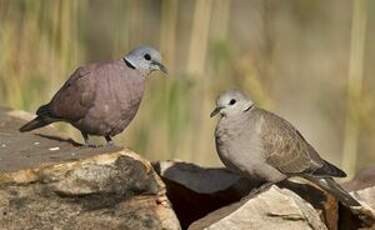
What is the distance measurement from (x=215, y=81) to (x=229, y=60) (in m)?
0.26

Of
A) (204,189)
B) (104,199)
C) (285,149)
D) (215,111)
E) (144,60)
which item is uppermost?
(144,60)

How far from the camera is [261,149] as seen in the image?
4.21 metres

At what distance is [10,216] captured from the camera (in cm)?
372

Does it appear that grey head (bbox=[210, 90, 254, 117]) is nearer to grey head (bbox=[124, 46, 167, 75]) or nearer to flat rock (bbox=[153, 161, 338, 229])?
grey head (bbox=[124, 46, 167, 75])

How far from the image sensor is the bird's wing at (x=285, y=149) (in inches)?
167

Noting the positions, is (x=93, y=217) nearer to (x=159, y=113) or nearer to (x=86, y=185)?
(x=86, y=185)

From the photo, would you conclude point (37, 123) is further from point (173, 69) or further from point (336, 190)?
point (173, 69)

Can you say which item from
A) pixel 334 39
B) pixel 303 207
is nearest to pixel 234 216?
pixel 303 207

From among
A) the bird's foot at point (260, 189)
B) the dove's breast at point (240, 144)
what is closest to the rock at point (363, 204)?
the bird's foot at point (260, 189)

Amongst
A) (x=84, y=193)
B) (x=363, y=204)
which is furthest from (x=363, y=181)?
(x=84, y=193)

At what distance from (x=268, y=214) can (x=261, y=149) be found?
0.33 m

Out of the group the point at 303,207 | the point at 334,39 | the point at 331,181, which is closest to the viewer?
the point at 303,207

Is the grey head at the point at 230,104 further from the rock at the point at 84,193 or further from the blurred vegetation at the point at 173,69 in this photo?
the blurred vegetation at the point at 173,69

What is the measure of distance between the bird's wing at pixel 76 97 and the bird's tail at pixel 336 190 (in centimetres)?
96
